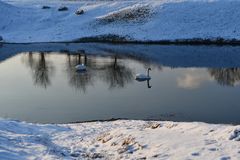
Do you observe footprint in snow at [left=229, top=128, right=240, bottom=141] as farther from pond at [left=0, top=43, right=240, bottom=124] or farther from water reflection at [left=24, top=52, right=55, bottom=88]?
water reflection at [left=24, top=52, right=55, bottom=88]

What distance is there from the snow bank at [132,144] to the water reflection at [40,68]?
2219 cm

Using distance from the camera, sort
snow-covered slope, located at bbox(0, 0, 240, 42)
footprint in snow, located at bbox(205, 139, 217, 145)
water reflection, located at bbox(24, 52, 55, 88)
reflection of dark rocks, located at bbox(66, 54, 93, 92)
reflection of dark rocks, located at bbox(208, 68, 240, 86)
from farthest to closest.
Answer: snow-covered slope, located at bbox(0, 0, 240, 42) < water reflection, located at bbox(24, 52, 55, 88) < reflection of dark rocks, located at bbox(66, 54, 93, 92) < reflection of dark rocks, located at bbox(208, 68, 240, 86) < footprint in snow, located at bbox(205, 139, 217, 145)

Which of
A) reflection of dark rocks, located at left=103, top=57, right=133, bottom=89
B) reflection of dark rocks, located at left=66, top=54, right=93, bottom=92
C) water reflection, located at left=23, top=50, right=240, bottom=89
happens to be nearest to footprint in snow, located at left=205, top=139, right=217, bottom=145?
water reflection, located at left=23, top=50, right=240, bottom=89

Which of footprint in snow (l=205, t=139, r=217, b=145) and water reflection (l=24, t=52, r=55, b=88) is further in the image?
water reflection (l=24, t=52, r=55, b=88)

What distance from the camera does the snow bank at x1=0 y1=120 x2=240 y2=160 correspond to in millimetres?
17234

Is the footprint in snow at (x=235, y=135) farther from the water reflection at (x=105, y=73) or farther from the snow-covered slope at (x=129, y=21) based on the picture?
the snow-covered slope at (x=129, y=21)

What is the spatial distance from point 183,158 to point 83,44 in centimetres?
5496

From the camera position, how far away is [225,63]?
51.9 m

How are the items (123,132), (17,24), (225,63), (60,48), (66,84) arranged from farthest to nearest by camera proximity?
1. (17,24)
2. (60,48)
3. (225,63)
4. (66,84)
5. (123,132)

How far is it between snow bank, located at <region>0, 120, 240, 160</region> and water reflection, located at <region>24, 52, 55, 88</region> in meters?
22.2

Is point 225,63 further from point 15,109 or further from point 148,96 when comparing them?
point 15,109

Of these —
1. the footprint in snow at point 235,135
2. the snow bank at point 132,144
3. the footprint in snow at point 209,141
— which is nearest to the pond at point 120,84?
the snow bank at point 132,144

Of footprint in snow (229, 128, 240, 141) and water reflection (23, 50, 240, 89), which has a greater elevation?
footprint in snow (229, 128, 240, 141)

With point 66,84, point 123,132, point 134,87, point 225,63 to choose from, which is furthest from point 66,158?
point 225,63
